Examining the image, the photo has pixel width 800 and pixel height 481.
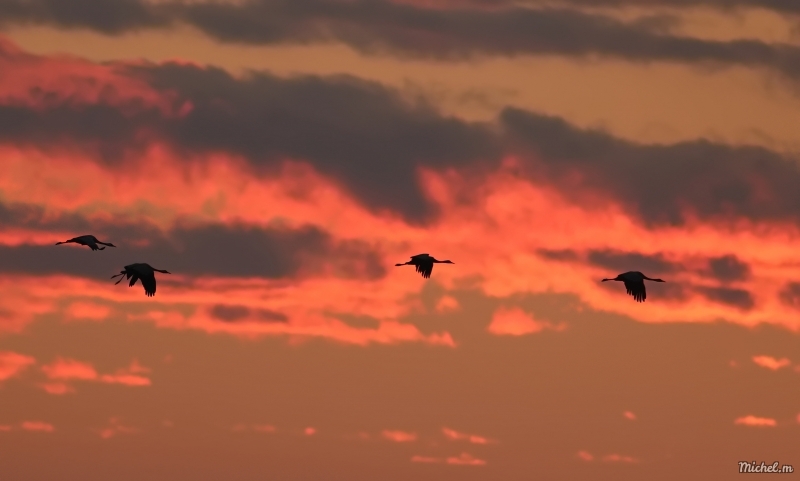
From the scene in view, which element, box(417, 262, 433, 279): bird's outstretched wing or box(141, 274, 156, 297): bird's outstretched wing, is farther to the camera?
box(417, 262, 433, 279): bird's outstretched wing

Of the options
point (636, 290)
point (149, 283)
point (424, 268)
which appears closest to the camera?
point (149, 283)

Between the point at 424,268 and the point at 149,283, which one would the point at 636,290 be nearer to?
the point at 424,268

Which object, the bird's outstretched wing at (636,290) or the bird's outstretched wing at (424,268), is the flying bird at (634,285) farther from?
the bird's outstretched wing at (424,268)

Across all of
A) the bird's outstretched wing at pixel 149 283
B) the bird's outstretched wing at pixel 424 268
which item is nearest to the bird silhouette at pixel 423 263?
the bird's outstretched wing at pixel 424 268

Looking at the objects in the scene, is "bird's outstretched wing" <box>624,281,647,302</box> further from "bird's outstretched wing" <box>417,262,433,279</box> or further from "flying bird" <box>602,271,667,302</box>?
"bird's outstretched wing" <box>417,262,433,279</box>

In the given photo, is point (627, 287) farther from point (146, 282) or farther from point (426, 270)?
point (146, 282)

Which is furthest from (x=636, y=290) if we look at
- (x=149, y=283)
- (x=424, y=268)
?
(x=149, y=283)

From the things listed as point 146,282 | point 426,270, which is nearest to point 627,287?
point 426,270

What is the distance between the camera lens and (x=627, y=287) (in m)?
185

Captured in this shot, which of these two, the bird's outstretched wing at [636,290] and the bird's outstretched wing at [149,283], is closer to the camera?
the bird's outstretched wing at [149,283]

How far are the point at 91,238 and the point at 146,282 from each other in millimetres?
7933

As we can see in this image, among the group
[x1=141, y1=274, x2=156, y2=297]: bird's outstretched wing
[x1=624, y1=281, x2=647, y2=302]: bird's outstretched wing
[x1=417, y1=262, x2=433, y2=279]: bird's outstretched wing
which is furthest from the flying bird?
[x1=141, y1=274, x2=156, y2=297]: bird's outstretched wing

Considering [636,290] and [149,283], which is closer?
[149,283]

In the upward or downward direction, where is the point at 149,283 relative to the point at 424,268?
downward
